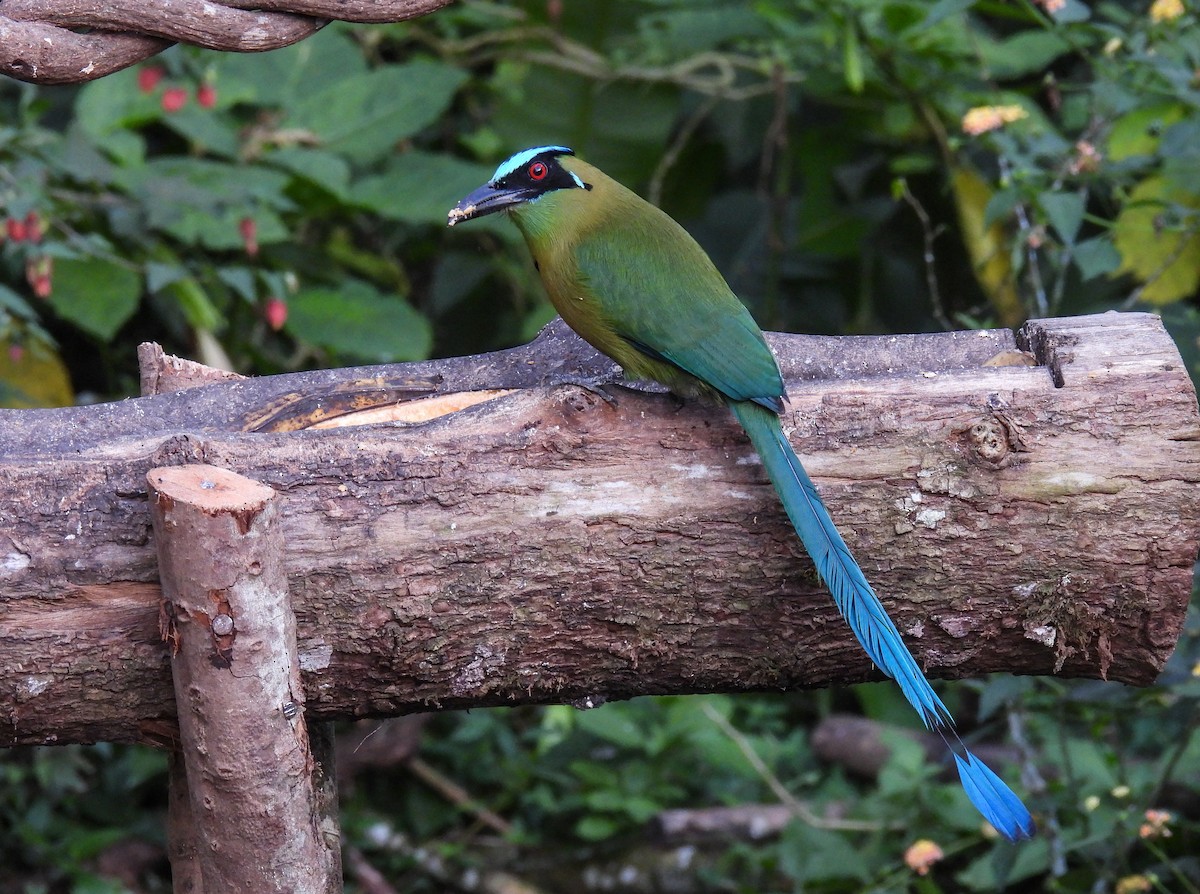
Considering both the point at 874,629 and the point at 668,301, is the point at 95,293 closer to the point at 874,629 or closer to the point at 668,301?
the point at 668,301

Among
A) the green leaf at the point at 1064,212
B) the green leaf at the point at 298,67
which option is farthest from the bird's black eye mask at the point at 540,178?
the green leaf at the point at 298,67

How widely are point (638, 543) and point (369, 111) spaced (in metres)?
3.14

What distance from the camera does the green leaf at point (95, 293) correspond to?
374 centimetres

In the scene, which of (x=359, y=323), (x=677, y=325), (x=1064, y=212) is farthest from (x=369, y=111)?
(x=677, y=325)

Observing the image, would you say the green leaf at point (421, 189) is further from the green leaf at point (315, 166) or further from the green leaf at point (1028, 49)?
the green leaf at point (1028, 49)

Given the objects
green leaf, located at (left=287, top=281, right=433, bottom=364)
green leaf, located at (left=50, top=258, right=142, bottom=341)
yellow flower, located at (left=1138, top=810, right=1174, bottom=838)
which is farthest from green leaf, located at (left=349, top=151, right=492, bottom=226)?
yellow flower, located at (left=1138, top=810, right=1174, bottom=838)

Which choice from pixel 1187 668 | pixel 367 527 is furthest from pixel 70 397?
pixel 1187 668

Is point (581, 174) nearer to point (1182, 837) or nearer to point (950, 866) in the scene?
point (1182, 837)

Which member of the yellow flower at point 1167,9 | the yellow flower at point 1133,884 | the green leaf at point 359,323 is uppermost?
the yellow flower at point 1167,9

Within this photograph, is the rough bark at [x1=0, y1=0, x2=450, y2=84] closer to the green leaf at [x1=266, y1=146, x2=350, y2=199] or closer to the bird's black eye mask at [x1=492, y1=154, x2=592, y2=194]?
the bird's black eye mask at [x1=492, y1=154, x2=592, y2=194]

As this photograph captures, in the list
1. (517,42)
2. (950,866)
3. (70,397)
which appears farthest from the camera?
(517,42)

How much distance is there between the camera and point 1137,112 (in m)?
3.08

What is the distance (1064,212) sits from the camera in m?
2.63

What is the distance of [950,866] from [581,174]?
7.60 feet
